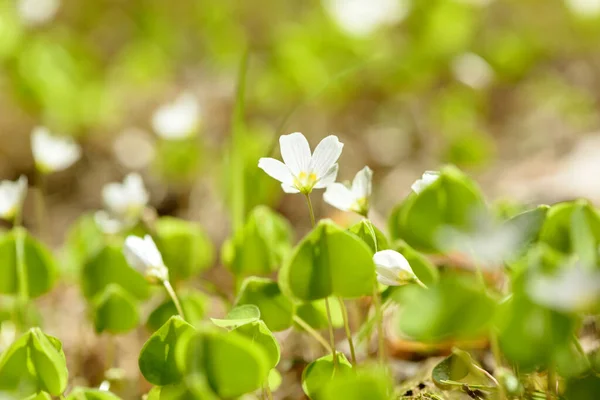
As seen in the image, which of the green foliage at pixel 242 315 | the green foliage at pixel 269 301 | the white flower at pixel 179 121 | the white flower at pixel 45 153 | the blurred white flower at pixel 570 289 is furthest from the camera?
the white flower at pixel 179 121

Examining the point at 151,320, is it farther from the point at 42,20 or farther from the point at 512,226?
the point at 42,20

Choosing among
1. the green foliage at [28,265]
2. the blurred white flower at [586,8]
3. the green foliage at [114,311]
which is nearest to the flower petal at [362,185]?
the green foliage at [114,311]

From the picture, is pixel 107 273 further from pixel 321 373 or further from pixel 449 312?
pixel 449 312

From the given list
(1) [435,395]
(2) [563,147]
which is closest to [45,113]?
(2) [563,147]

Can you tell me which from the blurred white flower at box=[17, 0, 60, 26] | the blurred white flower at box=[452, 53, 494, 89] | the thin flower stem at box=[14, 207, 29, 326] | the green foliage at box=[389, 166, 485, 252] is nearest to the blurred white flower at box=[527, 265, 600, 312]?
the green foliage at box=[389, 166, 485, 252]

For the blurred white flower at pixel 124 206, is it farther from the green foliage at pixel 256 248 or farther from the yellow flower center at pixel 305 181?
the yellow flower center at pixel 305 181


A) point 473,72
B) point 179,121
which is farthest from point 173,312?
point 473,72

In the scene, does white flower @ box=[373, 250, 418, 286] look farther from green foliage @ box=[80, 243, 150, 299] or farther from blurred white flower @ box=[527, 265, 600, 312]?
green foliage @ box=[80, 243, 150, 299]
